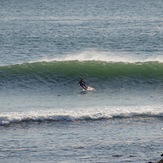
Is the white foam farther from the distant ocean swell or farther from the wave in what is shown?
the wave

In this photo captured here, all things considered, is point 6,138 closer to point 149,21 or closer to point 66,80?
point 66,80

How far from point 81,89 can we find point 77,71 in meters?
4.30

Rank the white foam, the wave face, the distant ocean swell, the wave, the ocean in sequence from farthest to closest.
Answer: the white foam < the distant ocean swell < the wave face < the wave < the ocean

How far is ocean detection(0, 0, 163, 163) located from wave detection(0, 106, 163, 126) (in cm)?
4

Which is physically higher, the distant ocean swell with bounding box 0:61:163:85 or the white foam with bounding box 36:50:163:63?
the white foam with bounding box 36:50:163:63

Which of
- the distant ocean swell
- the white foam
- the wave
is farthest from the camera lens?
the white foam

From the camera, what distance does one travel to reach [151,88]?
1583 inches

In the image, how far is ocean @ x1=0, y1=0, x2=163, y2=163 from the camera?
2695 cm

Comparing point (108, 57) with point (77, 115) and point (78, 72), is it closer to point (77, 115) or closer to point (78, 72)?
point (78, 72)

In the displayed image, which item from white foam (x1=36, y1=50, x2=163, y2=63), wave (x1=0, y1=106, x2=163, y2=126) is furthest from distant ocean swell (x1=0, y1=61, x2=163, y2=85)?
wave (x1=0, y1=106, x2=163, y2=126)

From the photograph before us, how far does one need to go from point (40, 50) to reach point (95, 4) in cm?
4469

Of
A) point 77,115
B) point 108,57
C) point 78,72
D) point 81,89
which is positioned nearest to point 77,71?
point 78,72

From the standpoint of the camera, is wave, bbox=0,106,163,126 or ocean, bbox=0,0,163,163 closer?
ocean, bbox=0,0,163,163

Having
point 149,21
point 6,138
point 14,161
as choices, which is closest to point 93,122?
point 6,138
